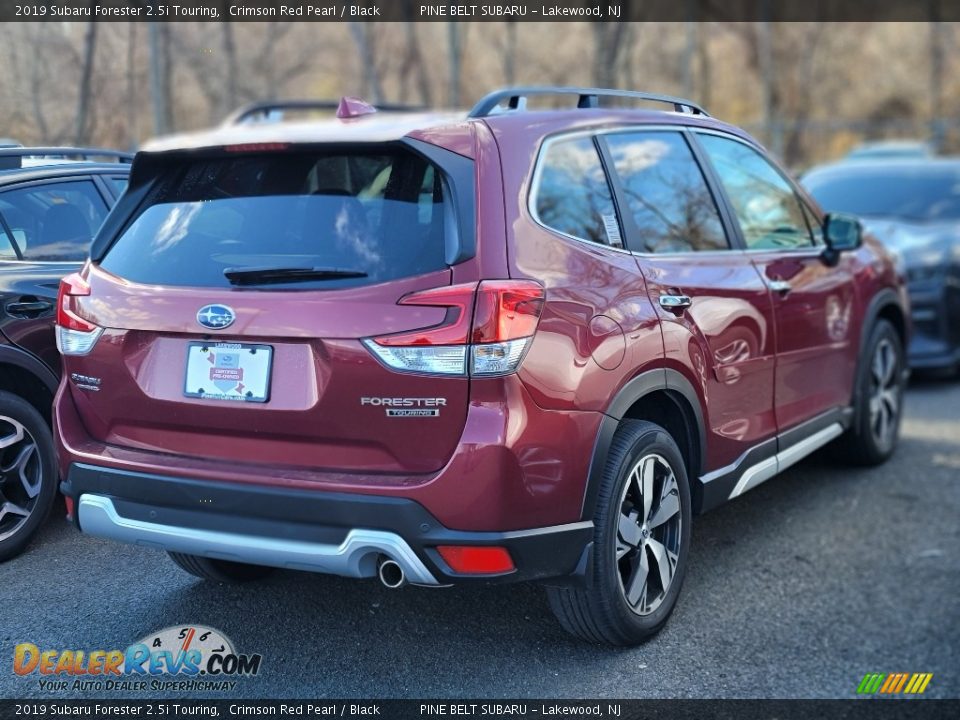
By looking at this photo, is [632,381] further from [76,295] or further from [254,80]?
[254,80]

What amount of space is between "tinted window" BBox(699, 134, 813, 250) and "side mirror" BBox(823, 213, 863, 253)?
0.11 metres

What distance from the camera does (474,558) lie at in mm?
3234

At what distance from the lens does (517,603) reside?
427cm

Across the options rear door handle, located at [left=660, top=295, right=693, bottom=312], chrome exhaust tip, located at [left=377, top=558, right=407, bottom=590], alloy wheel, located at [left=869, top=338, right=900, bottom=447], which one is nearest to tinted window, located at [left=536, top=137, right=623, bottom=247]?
rear door handle, located at [left=660, top=295, right=693, bottom=312]

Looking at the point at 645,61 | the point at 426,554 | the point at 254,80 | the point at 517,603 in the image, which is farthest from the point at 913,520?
the point at 645,61

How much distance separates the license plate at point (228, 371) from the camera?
3309 mm

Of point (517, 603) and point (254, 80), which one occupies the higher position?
point (254, 80)

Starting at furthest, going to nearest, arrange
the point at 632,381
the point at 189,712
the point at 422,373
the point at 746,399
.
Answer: the point at 746,399
the point at 632,381
the point at 189,712
the point at 422,373

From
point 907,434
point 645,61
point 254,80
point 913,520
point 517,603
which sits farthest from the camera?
point 645,61

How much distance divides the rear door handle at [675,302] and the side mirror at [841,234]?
177 cm

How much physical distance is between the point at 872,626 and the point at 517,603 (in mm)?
1415

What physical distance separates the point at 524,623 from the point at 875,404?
3106mm

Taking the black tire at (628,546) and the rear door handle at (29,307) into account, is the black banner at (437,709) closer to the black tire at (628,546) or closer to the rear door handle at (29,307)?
the black tire at (628,546)

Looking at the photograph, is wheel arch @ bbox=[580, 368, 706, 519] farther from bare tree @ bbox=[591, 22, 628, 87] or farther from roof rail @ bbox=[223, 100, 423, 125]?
bare tree @ bbox=[591, 22, 628, 87]
